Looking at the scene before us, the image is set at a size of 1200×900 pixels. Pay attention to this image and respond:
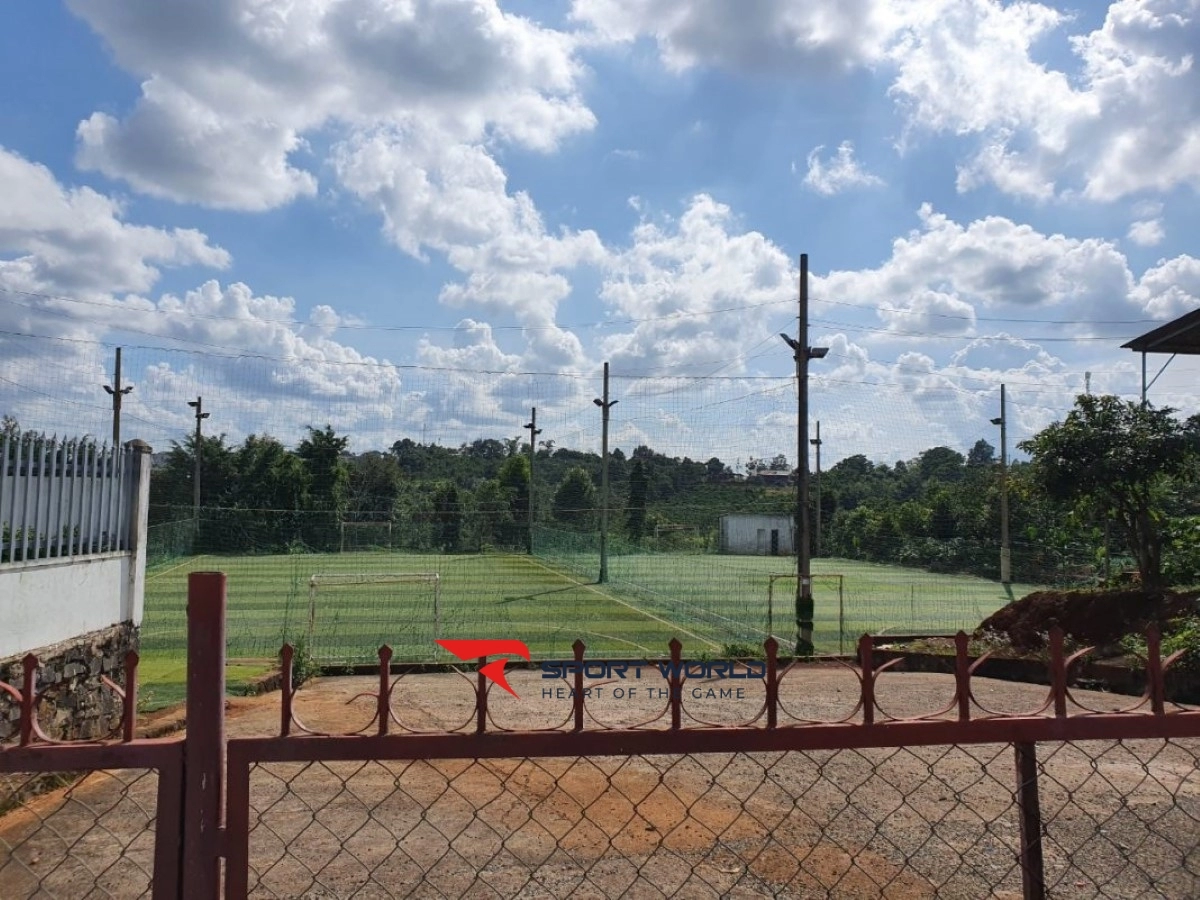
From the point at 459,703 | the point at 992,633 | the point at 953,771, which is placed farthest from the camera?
the point at 992,633

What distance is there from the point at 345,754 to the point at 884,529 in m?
41.0

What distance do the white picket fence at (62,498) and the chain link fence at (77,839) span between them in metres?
1.51

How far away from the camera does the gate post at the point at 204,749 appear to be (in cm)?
181

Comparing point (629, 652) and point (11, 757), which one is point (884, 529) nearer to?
point (629, 652)

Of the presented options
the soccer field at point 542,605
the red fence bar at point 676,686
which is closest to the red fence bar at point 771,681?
the red fence bar at point 676,686

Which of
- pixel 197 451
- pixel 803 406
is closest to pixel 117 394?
pixel 197 451

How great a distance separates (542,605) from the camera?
19719 millimetres

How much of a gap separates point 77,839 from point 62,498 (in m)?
2.97

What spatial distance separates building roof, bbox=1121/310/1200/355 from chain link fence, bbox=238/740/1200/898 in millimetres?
4658

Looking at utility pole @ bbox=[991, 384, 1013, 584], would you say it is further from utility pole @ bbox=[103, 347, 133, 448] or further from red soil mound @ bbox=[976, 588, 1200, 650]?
utility pole @ bbox=[103, 347, 133, 448]

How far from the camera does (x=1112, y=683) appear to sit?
1020cm

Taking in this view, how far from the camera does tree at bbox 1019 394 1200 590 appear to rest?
1358 cm

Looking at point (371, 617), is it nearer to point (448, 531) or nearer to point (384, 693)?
point (448, 531)

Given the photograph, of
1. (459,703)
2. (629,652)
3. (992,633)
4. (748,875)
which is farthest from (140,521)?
(992,633)
